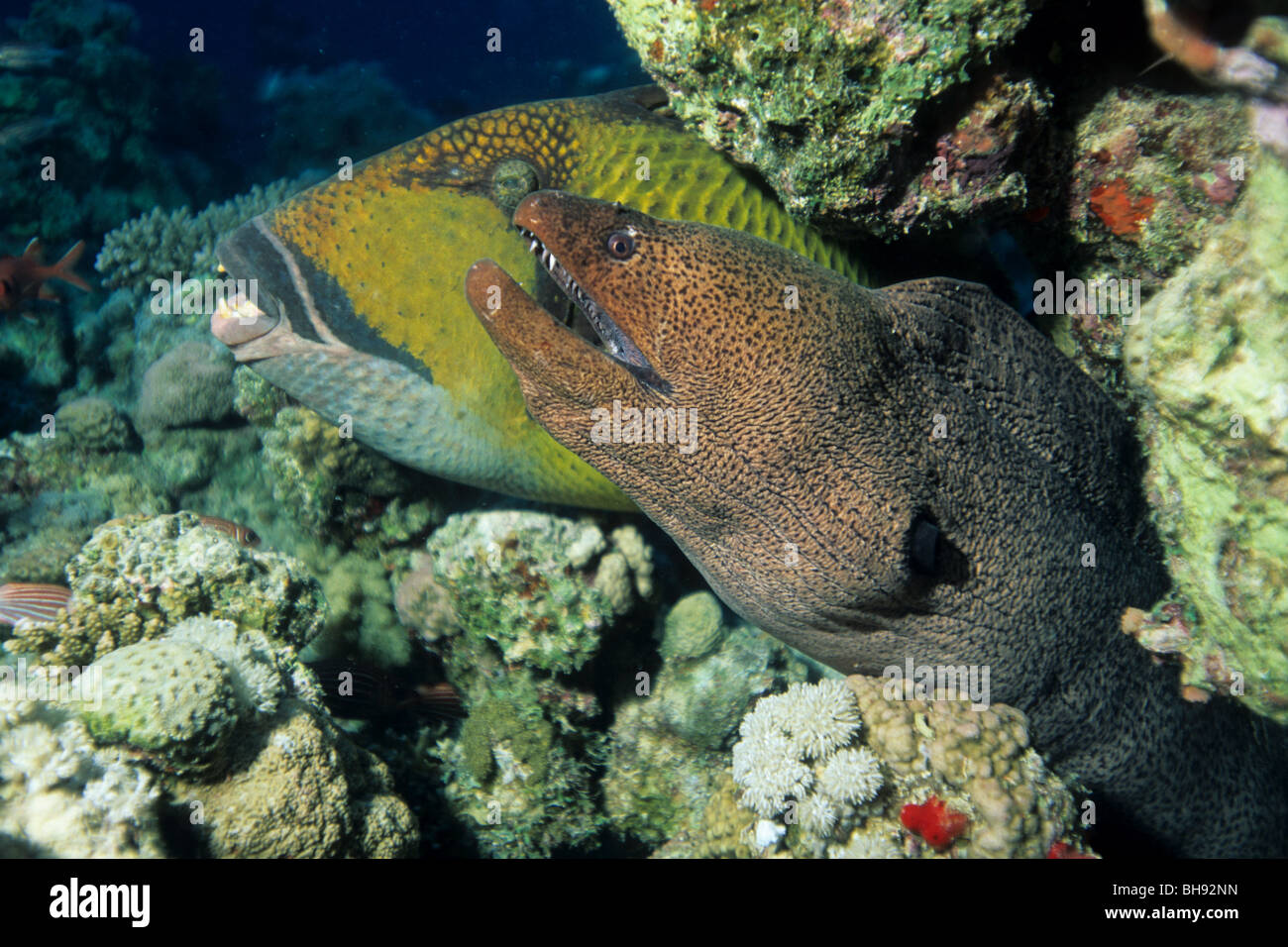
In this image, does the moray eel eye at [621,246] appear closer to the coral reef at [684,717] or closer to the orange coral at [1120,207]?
the orange coral at [1120,207]

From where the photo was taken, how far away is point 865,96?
203 centimetres

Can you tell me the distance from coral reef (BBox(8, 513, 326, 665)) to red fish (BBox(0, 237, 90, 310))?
4.05 meters

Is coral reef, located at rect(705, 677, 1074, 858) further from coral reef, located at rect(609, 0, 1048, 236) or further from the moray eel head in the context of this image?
coral reef, located at rect(609, 0, 1048, 236)

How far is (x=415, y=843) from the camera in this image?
8.23 feet

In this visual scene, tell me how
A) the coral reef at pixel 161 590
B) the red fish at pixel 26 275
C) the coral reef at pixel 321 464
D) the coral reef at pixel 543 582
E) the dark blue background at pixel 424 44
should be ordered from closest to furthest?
the coral reef at pixel 161 590, the coral reef at pixel 543 582, the coral reef at pixel 321 464, the red fish at pixel 26 275, the dark blue background at pixel 424 44

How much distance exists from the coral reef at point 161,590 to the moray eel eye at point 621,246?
7.35ft

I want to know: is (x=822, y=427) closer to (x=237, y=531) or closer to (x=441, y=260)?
(x=441, y=260)

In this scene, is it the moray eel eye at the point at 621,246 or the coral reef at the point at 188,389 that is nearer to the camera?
the moray eel eye at the point at 621,246

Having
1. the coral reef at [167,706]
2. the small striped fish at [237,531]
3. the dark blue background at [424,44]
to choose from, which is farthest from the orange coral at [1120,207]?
the dark blue background at [424,44]

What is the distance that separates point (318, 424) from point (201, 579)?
100 centimetres

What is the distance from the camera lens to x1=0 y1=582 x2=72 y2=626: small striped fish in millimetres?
3160

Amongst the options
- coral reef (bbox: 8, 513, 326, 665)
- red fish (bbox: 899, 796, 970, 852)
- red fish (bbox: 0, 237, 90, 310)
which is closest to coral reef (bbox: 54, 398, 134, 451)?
red fish (bbox: 0, 237, 90, 310)

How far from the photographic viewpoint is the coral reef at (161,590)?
2631 mm
